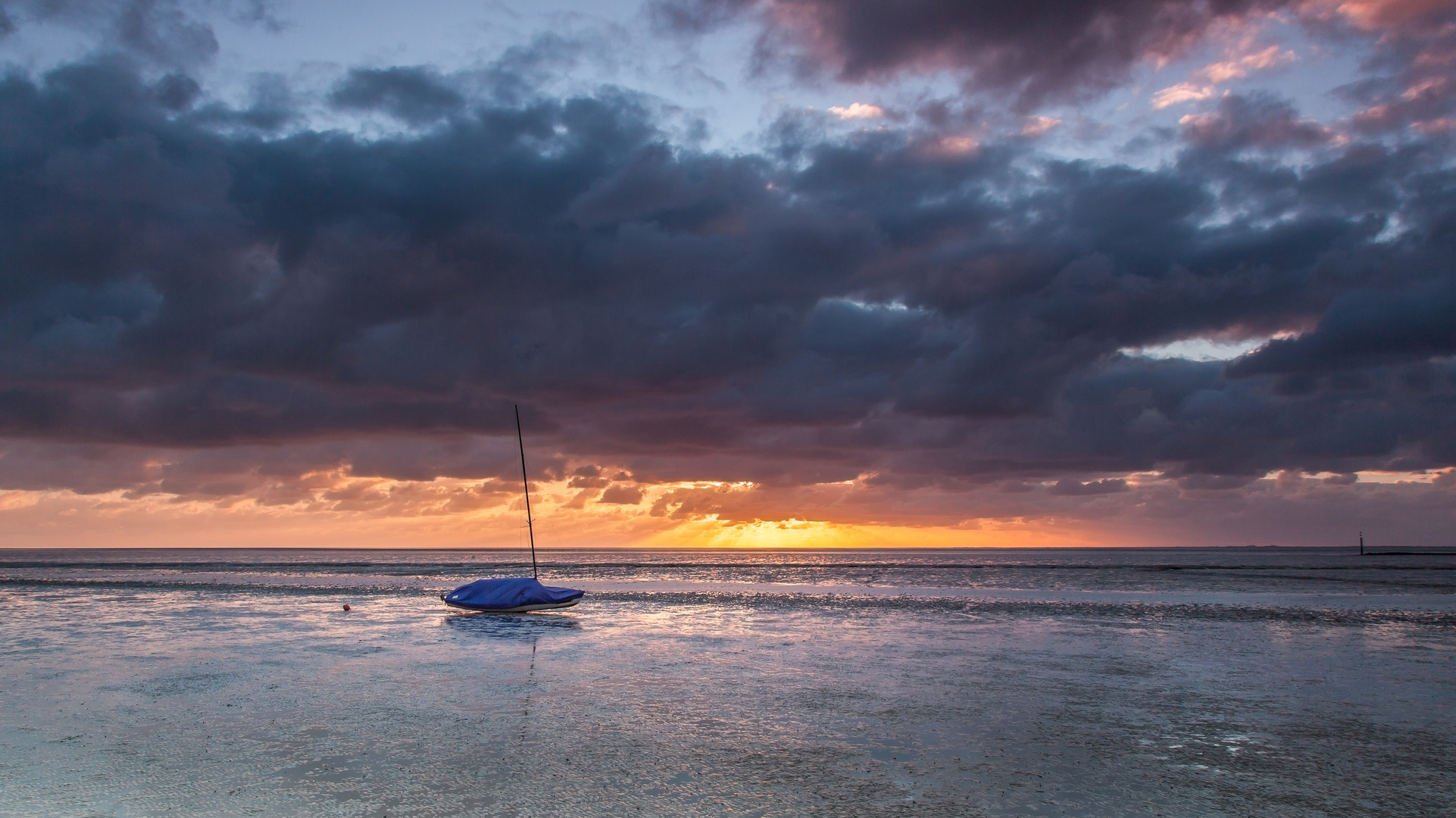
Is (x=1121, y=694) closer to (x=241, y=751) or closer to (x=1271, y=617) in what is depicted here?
(x=241, y=751)

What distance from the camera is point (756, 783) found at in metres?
13.3

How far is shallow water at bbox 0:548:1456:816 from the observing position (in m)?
12.8

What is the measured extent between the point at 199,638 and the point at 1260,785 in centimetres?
3472

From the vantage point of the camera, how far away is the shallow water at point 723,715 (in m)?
12.8

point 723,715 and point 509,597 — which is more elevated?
point 509,597

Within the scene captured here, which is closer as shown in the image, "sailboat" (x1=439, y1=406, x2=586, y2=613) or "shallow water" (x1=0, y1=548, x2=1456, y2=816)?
"shallow water" (x1=0, y1=548, x2=1456, y2=816)

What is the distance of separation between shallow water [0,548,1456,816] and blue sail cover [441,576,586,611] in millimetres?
1174

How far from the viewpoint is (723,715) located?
18297 millimetres

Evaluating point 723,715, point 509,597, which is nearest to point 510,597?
point 509,597

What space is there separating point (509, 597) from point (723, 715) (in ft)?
87.7

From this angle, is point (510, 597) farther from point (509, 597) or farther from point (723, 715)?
point (723, 715)

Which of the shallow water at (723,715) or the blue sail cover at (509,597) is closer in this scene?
the shallow water at (723,715)

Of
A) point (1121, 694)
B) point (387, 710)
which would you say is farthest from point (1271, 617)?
point (387, 710)

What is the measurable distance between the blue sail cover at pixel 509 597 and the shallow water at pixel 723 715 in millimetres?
1174
